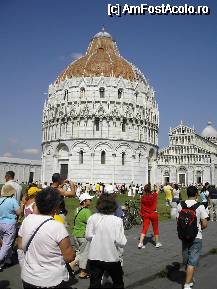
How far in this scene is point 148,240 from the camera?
11.6 metres

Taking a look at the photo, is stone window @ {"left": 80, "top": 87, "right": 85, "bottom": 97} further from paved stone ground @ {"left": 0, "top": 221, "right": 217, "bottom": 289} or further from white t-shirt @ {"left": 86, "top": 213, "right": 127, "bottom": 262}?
white t-shirt @ {"left": 86, "top": 213, "right": 127, "bottom": 262}

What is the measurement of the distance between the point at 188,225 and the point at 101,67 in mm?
49650

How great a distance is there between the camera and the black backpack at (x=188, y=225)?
20.1 ft

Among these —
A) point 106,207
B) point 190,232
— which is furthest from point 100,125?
point 106,207

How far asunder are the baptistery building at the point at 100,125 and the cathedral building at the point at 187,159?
2716cm

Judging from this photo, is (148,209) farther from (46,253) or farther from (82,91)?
(82,91)

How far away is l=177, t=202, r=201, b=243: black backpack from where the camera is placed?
Answer: 6.13 metres

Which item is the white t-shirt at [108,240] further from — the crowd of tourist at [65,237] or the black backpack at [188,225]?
the black backpack at [188,225]

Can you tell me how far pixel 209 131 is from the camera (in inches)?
3723

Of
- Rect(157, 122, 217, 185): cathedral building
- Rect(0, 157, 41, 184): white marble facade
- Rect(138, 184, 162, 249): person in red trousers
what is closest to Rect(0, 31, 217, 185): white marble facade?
Rect(157, 122, 217, 185): cathedral building

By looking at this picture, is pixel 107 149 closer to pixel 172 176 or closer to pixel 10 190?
pixel 172 176

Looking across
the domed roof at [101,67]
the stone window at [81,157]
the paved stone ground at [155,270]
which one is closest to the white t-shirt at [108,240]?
the paved stone ground at [155,270]

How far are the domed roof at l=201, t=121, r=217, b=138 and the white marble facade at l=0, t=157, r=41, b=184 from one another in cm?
4845

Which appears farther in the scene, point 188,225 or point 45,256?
point 188,225
